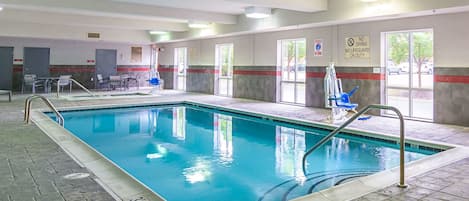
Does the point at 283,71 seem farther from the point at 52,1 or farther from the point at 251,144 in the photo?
the point at 52,1

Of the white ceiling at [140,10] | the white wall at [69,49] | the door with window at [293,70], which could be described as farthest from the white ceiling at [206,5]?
the white wall at [69,49]

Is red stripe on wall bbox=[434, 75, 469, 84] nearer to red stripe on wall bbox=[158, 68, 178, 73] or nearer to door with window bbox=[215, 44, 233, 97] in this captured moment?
door with window bbox=[215, 44, 233, 97]

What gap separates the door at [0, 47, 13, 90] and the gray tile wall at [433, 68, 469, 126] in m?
15.4

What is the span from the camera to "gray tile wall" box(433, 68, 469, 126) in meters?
7.37

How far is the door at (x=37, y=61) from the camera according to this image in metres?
15.5

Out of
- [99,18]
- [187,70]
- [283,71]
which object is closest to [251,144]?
[283,71]

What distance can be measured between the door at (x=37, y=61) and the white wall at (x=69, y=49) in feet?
0.56

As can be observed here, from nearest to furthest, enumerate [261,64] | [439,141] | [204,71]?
[439,141]
[261,64]
[204,71]

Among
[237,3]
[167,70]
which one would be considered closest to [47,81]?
[167,70]

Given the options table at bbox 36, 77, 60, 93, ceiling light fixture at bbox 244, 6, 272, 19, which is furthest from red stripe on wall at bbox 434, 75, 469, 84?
table at bbox 36, 77, 60, 93

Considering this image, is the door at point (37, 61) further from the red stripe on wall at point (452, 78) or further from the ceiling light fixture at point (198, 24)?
the red stripe on wall at point (452, 78)

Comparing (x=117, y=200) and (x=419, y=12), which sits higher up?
(x=419, y=12)

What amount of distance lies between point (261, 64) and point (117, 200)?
30.6 feet

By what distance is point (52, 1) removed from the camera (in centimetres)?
875
